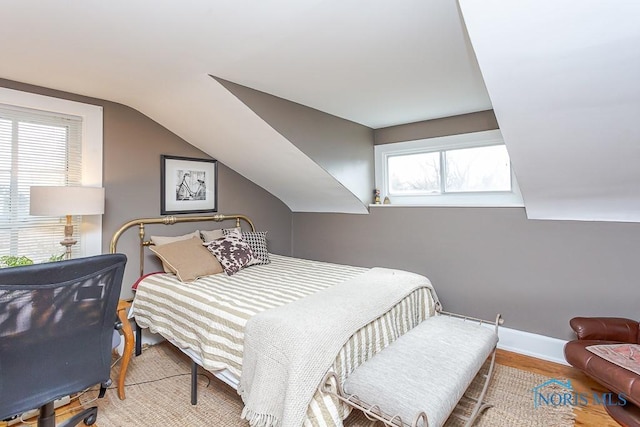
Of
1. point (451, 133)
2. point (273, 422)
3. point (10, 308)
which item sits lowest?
point (273, 422)

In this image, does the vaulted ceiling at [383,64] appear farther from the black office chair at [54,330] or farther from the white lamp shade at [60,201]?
the black office chair at [54,330]

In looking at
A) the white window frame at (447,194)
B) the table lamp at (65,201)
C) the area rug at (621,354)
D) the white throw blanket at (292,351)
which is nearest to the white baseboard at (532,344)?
the area rug at (621,354)

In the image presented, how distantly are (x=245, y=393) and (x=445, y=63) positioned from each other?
7.83 feet

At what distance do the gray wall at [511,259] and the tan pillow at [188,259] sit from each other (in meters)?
1.79

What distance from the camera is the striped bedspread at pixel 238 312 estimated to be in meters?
1.77

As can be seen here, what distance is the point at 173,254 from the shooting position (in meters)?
2.77

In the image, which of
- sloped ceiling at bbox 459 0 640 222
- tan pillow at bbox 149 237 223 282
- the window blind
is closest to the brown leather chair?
sloped ceiling at bbox 459 0 640 222

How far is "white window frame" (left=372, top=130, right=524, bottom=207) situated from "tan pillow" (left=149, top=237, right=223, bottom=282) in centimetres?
210

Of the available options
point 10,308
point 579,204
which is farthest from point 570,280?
point 10,308

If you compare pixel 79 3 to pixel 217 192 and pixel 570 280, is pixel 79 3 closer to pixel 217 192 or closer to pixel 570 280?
pixel 217 192

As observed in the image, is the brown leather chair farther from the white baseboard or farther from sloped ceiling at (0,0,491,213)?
sloped ceiling at (0,0,491,213)

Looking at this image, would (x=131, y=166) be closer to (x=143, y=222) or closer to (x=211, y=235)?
(x=143, y=222)

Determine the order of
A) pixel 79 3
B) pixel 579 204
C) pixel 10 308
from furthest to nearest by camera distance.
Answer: pixel 579 204 → pixel 79 3 → pixel 10 308

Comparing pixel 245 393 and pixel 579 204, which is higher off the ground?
pixel 579 204
